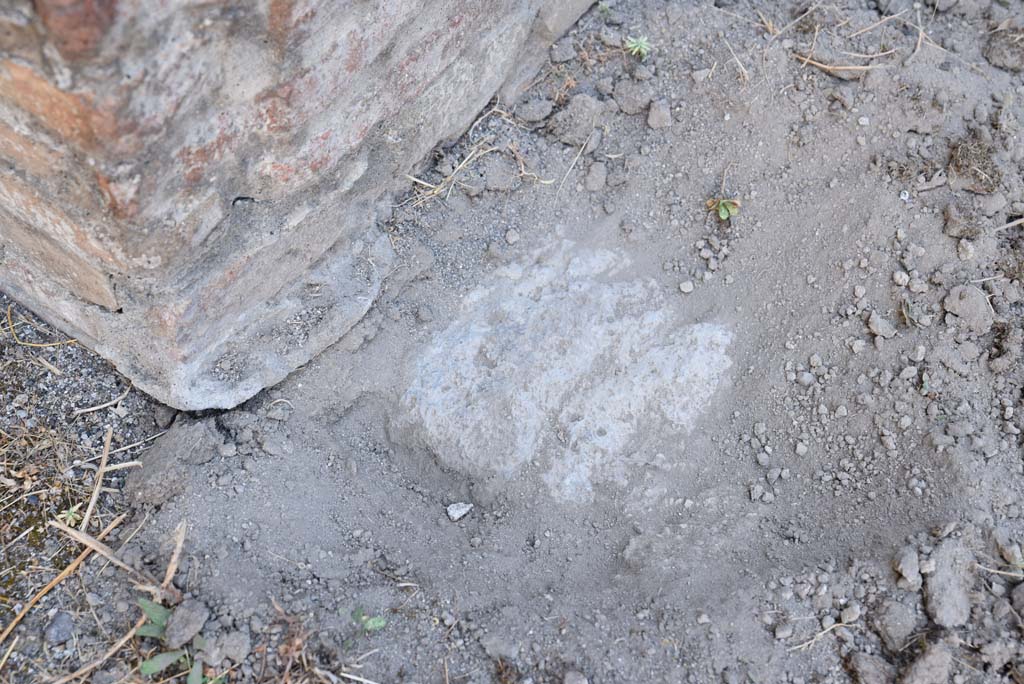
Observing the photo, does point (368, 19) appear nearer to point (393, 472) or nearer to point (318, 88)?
point (318, 88)

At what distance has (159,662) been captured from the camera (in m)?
1.94

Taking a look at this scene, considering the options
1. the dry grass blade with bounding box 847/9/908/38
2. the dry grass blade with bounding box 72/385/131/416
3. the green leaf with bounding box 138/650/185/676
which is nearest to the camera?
the green leaf with bounding box 138/650/185/676

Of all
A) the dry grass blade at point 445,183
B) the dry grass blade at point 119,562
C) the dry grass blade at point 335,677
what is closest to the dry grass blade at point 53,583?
the dry grass blade at point 119,562

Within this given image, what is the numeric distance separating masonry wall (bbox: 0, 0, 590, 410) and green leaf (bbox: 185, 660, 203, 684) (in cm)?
66

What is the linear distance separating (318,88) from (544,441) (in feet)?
3.55

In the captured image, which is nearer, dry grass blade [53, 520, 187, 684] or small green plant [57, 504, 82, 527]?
dry grass blade [53, 520, 187, 684]

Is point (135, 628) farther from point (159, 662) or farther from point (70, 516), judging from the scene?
point (70, 516)

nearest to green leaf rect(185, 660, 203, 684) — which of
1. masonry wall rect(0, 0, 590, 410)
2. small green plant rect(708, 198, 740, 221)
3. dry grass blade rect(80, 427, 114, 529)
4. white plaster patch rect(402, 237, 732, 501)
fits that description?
dry grass blade rect(80, 427, 114, 529)

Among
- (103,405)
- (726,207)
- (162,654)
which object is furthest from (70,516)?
(726,207)

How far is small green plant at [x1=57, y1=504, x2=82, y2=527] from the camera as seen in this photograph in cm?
215

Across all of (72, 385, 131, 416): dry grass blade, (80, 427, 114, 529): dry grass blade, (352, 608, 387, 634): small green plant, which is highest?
(72, 385, 131, 416): dry grass blade

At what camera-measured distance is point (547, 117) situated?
8.95 feet

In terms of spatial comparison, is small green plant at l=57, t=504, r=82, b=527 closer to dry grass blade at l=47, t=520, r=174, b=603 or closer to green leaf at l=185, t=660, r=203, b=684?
dry grass blade at l=47, t=520, r=174, b=603

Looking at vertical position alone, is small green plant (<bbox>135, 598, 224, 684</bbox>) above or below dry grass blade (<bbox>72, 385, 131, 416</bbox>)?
below
